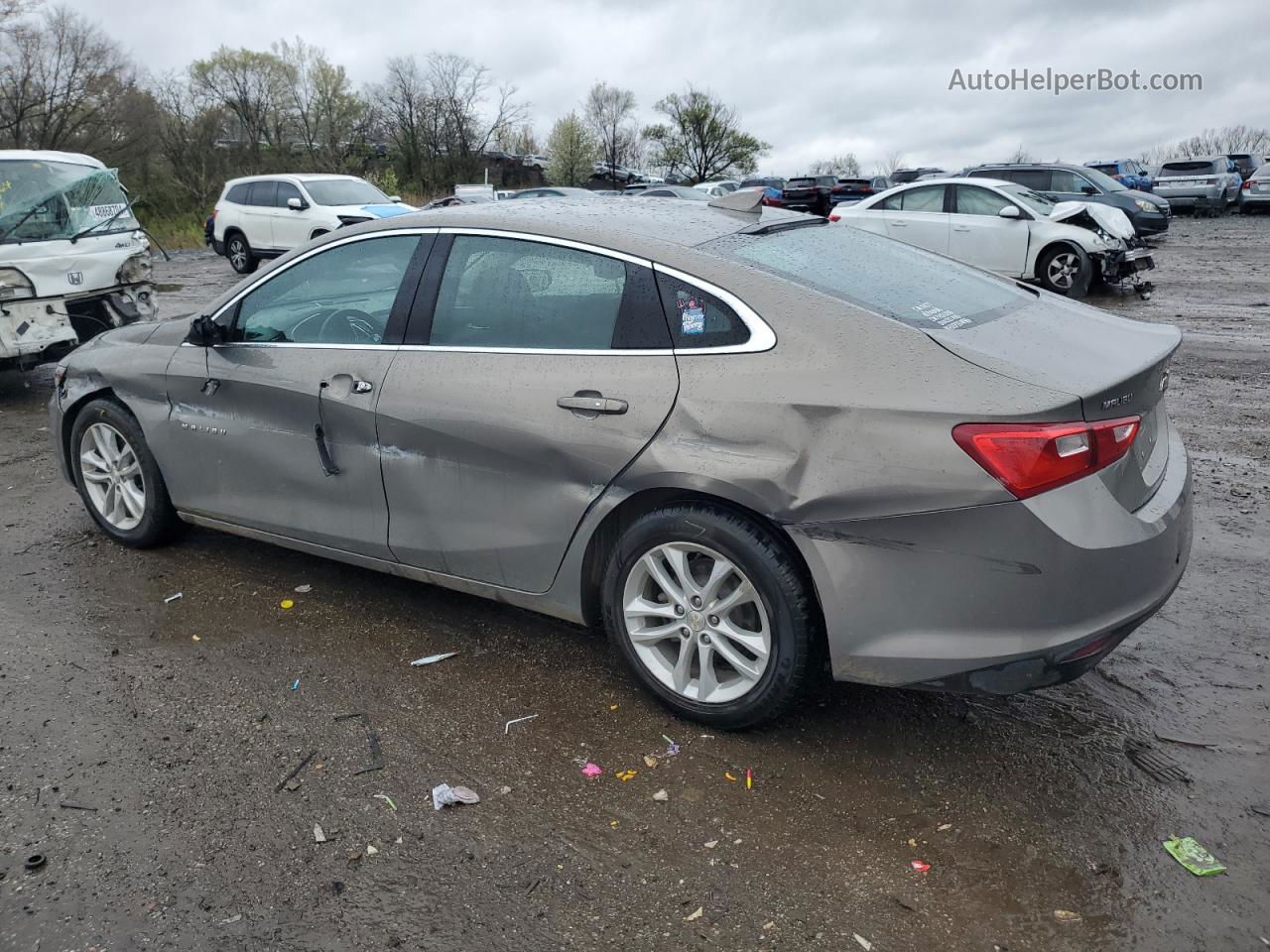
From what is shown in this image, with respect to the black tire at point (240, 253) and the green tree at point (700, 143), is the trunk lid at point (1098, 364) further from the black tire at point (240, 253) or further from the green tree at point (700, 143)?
→ the green tree at point (700, 143)

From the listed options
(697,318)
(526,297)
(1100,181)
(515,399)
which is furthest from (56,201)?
(1100,181)

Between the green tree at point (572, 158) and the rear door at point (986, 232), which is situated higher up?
the green tree at point (572, 158)

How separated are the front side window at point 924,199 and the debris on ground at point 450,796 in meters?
12.7

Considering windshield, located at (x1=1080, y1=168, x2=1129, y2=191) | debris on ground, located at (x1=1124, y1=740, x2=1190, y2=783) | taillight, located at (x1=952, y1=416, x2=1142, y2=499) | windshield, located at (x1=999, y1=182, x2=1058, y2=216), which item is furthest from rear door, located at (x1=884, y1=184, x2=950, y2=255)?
taillight, located at (x1=952, y1=416, x2=1142, y2=499)

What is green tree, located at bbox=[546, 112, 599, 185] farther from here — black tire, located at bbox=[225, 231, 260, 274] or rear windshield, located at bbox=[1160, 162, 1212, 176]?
black tire, located at bbox=[225, 231, 260, 274]

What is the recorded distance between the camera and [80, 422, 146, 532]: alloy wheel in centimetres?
468

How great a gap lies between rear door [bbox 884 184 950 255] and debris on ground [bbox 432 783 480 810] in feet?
39.8

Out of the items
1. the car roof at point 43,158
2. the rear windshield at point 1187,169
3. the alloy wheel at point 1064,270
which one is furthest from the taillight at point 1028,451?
the rear windshield at point 1187,169

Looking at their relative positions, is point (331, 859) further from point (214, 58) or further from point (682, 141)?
point (682, 141)

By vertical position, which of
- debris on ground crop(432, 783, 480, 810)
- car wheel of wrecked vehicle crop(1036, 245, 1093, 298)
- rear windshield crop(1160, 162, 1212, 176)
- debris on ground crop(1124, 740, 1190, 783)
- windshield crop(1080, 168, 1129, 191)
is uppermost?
rear windshield crop(1160, 162, 1212, 176)

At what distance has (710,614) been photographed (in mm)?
3035

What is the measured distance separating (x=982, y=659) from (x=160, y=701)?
2.77m

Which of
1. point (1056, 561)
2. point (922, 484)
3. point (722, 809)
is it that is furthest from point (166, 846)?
point (1056, 561)

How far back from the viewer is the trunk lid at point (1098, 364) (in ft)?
8.75
